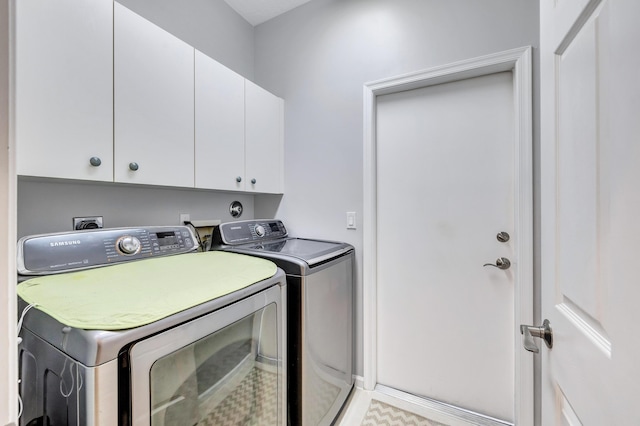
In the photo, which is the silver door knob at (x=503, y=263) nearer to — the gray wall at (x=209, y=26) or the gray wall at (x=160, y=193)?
the gray wall at (x=160, y=193)

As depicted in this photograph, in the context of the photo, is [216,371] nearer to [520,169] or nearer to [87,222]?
[87,222]

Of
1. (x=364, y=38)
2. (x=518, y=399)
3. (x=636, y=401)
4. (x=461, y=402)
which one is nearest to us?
(x=636, y=401)

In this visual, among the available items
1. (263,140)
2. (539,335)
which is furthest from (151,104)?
(539,335)

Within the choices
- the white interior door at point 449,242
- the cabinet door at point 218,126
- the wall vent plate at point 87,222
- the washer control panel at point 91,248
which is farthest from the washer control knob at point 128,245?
the white interior door at point 449,242

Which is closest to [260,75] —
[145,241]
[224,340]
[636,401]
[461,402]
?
[145,241]

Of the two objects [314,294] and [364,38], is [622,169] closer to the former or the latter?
[314,294]

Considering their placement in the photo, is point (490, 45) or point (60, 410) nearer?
point (60, 410)

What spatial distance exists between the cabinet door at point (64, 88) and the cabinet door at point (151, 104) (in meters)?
0.04

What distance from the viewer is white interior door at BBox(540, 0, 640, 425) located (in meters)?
0.40

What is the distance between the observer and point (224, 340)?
957 mm

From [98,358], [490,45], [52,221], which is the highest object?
[490,45]

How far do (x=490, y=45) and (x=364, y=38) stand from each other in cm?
79

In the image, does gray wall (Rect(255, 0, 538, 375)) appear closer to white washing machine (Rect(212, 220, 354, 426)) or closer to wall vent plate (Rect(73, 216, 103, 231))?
white washing machine (Rect(212, 220, 354, 426))

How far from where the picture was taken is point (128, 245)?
1.23 m
